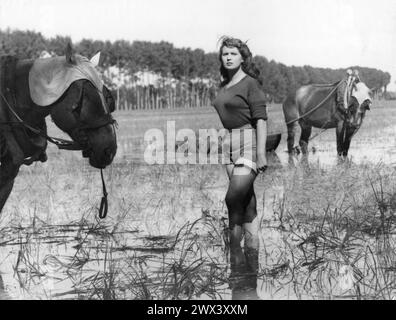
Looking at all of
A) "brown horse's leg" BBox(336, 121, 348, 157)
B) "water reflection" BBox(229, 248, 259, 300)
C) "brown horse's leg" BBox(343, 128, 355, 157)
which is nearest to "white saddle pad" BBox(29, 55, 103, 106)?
"water reflection" BBox(229, 248, 259, 300)

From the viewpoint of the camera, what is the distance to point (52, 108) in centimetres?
641

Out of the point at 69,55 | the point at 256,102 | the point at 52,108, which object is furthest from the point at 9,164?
the point at 256,102

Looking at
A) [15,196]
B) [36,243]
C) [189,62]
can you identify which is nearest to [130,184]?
[15,196]

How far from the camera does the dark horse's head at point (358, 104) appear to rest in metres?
13.6

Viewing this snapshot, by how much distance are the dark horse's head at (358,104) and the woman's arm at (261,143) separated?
28.0ft

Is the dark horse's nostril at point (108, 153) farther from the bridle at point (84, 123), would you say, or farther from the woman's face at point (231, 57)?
the woman's face at point (231, 57)

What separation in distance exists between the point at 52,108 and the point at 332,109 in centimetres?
996

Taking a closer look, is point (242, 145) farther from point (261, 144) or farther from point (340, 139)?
point (340, 139)

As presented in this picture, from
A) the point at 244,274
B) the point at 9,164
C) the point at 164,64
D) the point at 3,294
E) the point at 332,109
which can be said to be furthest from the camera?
the point at 164,64

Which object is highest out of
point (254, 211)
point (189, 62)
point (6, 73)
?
point (189, 62)

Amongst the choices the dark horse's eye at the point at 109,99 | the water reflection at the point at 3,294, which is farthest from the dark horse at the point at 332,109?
the water reflection at the point at 3,294
